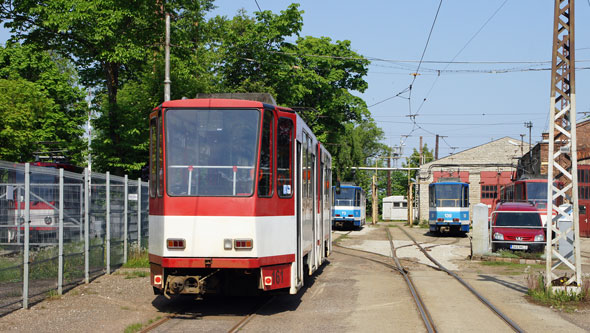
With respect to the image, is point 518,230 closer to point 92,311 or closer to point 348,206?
point 92,311

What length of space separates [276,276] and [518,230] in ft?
44.7

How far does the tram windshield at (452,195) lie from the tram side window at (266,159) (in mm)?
28428

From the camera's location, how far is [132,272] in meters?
15.2

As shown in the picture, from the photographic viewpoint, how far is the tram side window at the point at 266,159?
32.4ft

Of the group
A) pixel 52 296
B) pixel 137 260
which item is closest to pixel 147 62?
pixel 137 260

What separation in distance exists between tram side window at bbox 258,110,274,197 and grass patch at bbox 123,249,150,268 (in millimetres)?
7132

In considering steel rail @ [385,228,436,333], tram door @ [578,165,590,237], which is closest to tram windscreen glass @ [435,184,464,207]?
tram door @ [578,165,590,237]

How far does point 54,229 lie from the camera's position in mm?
11984

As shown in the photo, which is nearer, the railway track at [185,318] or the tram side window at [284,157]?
the railway track at [185,318]

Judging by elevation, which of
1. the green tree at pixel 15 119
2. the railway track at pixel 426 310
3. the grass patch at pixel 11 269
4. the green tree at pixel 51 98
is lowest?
the railway track at pixel 426 310

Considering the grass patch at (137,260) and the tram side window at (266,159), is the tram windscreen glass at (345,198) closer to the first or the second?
the grass patch at (137,260)

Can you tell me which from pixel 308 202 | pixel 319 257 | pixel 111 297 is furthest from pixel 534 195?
pixel 111 297

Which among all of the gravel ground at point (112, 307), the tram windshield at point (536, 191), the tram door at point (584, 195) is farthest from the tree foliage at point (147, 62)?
the tram door at point (584, 195)

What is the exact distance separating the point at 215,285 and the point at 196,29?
78.3 ft
